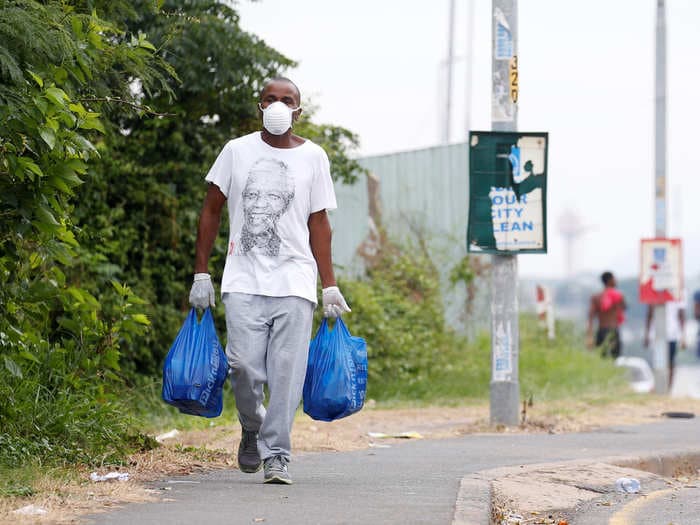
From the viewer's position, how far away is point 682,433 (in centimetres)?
1125

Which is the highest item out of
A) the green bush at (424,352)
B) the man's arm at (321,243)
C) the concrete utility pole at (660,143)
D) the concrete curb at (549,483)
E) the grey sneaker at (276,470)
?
the concrete utility pole at (660,143)

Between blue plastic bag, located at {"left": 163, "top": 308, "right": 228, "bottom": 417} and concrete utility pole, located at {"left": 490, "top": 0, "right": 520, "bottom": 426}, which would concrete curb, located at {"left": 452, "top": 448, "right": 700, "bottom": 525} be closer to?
blue plastic bag, located at {"left": 163, "top": 308, "right": 228, "bottom": 417}

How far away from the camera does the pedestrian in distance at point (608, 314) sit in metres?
20.2

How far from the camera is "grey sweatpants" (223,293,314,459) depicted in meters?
6.59

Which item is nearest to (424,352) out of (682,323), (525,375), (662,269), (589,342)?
(525,375)

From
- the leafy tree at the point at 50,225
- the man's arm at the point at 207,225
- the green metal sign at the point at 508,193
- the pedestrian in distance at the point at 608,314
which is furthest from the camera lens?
the pedestrian in distance at the point at 608,314

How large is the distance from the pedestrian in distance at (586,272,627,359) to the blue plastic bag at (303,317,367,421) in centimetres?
1358

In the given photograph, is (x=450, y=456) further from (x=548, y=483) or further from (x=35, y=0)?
(x=35, y=0)

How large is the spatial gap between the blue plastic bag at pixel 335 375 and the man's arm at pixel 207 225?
2.27 ft

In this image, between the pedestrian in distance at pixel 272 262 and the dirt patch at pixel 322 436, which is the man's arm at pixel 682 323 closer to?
the dirt patch at pixel 322 436

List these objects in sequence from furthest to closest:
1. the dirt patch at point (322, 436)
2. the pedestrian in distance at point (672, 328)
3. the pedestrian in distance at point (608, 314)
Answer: the pedestrian in distance at point (608, 314), the pedestrian in distance at point (672, 328), the dirt patch at point (322, 436)

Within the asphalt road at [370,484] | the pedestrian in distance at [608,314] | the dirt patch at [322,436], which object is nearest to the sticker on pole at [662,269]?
the pedestrian in distance at [608,314]

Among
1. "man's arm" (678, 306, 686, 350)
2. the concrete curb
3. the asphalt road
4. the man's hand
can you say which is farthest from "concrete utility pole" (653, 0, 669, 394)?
the concrete curb

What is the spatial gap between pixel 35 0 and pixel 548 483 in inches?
151
